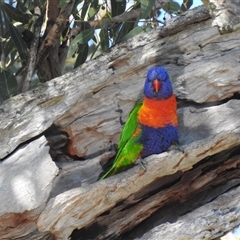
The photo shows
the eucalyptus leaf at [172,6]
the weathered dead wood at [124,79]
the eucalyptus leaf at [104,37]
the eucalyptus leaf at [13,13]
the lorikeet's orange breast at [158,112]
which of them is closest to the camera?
the weathered dead wood at [124,79]

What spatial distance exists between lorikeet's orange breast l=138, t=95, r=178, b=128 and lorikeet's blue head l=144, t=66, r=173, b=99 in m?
0.02

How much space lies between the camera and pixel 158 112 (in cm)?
231

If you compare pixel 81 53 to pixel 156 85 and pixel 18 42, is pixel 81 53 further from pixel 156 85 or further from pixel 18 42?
pixel 156 85

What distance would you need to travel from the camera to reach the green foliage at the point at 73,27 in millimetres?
2479

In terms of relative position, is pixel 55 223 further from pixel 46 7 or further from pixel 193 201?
pixel 46 7

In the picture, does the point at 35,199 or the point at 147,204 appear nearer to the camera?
the point at 35,199

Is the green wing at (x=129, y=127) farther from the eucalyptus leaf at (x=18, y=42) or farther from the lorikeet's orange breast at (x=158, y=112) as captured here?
the eucalyptus leaf at (x=18, y=42)

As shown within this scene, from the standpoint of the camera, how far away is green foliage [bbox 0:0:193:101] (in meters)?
2.48

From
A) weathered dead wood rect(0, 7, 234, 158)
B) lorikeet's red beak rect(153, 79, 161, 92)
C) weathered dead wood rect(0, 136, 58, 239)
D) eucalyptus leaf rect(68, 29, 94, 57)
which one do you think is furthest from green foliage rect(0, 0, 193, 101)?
weathered dead wood rect(0, 136, 58, 239)

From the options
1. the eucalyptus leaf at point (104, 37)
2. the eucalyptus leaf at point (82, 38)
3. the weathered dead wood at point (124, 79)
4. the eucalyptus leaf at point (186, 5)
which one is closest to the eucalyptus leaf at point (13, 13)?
the eucalyptus leaf at point (82, 38)

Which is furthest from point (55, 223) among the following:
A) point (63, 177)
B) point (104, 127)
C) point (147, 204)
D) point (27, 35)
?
point (27, 35)

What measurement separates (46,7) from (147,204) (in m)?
1.15

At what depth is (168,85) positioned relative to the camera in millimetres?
2213

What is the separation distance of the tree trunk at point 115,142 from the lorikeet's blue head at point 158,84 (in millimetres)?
62
